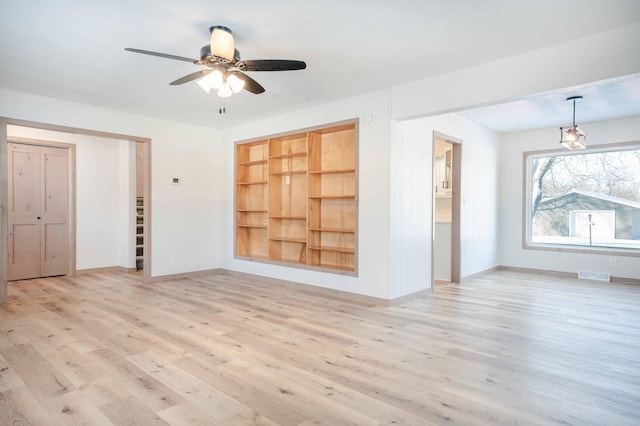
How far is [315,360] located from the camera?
2.86 meters

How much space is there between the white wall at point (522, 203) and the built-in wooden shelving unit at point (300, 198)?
3.77 m

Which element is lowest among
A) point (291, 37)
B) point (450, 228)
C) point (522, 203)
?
point (450, 228)

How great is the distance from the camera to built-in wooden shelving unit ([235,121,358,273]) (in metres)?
5.45

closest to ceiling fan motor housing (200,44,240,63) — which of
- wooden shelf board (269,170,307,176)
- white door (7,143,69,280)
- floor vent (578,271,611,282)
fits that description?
wooden shelf board (269,170,307,176)

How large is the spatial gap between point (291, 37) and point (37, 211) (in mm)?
5563

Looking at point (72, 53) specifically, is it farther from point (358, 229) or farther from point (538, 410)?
point (538, 410)

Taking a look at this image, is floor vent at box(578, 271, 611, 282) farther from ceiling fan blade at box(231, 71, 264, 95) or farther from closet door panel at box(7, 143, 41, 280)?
closet door panel at box(7, 143, 41, 280)

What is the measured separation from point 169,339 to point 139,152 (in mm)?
4846

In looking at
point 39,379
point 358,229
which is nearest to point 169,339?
point 39,379

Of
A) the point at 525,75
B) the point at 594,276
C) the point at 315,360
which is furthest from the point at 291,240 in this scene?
the point at 594,276

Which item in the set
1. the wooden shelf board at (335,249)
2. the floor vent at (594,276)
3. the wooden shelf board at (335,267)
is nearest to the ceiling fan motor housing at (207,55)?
the wooden shelf board at (335,249)

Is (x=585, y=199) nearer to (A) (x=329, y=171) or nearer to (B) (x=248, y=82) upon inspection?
(A) (x=329, y=171)

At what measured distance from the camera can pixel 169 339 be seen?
3.33 metres

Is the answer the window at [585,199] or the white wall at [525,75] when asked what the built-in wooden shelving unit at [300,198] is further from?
the window at [585,199]
